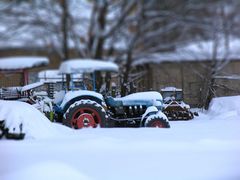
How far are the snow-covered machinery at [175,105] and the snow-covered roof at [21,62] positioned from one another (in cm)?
55

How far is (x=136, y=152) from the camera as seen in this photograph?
5.32ft

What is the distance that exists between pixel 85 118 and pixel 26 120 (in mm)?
241

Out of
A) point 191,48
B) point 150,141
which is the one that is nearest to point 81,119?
point 150,141

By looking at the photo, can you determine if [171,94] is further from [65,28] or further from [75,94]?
[65,28]

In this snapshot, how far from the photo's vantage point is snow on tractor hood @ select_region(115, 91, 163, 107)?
172cm

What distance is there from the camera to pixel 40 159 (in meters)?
1.56

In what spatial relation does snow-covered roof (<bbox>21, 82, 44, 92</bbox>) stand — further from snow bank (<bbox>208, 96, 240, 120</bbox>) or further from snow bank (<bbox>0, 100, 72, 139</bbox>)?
snow bank (<bbox>208, 96, 240, 120</bbox>)

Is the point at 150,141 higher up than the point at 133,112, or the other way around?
the point at 133,112

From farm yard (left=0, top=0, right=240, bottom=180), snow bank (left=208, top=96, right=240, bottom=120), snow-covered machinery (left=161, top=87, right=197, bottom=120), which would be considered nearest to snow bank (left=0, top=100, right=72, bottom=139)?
farm yard (left=0, top=0, right=240, bottom=180)

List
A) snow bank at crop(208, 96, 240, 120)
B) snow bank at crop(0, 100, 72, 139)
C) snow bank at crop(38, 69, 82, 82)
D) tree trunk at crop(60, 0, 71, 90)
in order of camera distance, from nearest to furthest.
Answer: tree trunk at crop(60, 0, 71, 90), snow bank at crop(38, 69, 82, 82), snow bank at crop(0, 100, 72, 139), snow bank at crop(208, 96, 240, 120)

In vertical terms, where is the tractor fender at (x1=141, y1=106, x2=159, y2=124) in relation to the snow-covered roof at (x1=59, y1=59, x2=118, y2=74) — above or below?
below

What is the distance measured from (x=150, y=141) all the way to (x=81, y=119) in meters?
0.30

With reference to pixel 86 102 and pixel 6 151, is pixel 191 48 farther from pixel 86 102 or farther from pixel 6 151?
pixel 6 151

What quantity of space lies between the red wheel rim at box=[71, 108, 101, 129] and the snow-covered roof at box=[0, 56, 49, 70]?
1.08 ft
